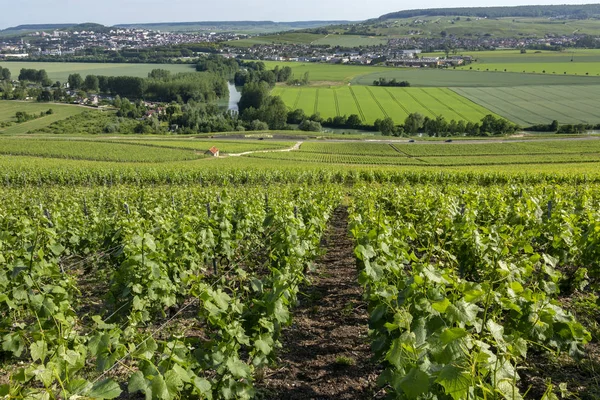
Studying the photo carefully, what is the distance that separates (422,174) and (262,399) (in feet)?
91.6

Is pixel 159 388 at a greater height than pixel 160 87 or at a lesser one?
lesser

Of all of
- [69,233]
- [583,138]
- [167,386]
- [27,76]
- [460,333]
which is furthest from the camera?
[27,76]

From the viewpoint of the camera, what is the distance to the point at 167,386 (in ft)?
10.8

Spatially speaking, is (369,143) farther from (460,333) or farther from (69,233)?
(460,333)

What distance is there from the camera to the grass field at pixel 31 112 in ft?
261

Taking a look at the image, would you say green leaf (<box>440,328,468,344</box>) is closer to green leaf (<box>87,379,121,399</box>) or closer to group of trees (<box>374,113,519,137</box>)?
green leaf (<box>87,379,121,399</box>)

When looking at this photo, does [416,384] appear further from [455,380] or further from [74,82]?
[74,82]

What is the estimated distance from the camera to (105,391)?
286cm

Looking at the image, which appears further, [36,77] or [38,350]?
[36,77]

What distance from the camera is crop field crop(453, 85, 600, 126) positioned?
261 ft

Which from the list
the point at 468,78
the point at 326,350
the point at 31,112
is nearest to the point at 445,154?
the point at 326,350

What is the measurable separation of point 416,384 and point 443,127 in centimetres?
8015

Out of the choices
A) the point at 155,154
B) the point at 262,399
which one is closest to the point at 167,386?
the point at 262,399

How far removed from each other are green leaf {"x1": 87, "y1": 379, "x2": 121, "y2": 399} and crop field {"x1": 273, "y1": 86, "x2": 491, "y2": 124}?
8454 cm
